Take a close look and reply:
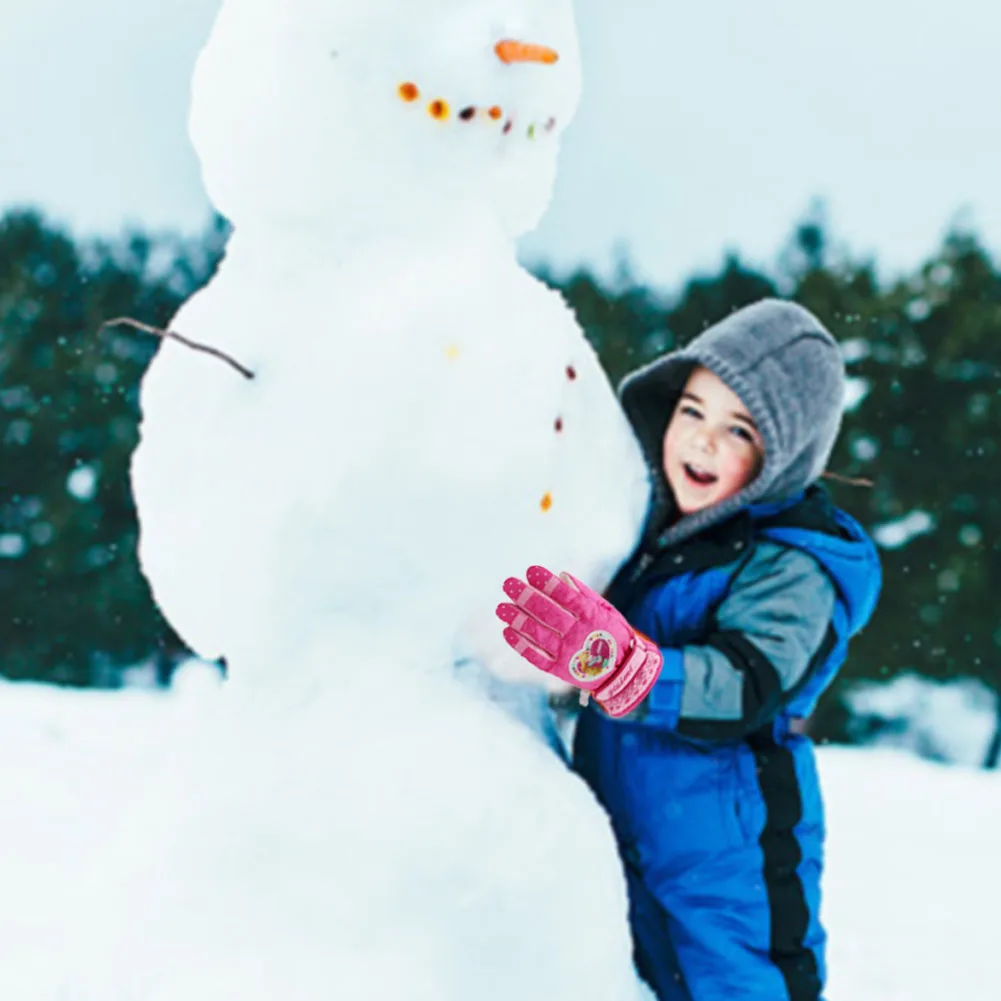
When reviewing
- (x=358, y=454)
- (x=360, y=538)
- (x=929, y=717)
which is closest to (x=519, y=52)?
(x=358, y=454)

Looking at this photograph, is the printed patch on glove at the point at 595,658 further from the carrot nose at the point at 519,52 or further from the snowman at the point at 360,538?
the carrot nose at the point at 519,52

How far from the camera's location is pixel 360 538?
1.36m

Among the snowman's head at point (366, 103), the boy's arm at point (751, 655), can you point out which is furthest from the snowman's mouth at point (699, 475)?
the snowman's head at point (366, 103)

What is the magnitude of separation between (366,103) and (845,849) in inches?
178

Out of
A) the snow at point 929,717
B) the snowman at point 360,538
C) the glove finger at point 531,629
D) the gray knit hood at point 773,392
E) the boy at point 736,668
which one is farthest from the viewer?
the snow at point 929,717

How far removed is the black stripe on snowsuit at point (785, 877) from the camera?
149cm

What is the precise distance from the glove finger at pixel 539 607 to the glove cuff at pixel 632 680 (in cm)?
11

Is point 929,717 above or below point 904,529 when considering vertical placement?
below

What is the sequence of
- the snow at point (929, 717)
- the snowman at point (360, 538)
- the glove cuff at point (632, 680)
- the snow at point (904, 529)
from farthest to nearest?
the snow at point (929, 717)
the snow at point (904, 529)
the snowman at point (360, 538)
the glove cuff at point (632, 680)

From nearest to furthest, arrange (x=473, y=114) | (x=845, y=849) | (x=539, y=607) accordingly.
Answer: (x=539, y=607), (x=473, y=114), (x=845, y=849)

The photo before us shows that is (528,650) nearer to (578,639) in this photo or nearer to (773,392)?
(578,639)

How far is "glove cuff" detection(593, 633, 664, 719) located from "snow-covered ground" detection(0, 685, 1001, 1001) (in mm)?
531

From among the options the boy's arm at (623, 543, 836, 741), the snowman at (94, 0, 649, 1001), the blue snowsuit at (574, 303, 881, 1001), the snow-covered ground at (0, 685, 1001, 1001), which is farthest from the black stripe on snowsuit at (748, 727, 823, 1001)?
the snow-covered ground at (0, 685, 1001, 1001)

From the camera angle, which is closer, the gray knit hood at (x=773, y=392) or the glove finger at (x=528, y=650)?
the glove finger at (x=528, y=650)
